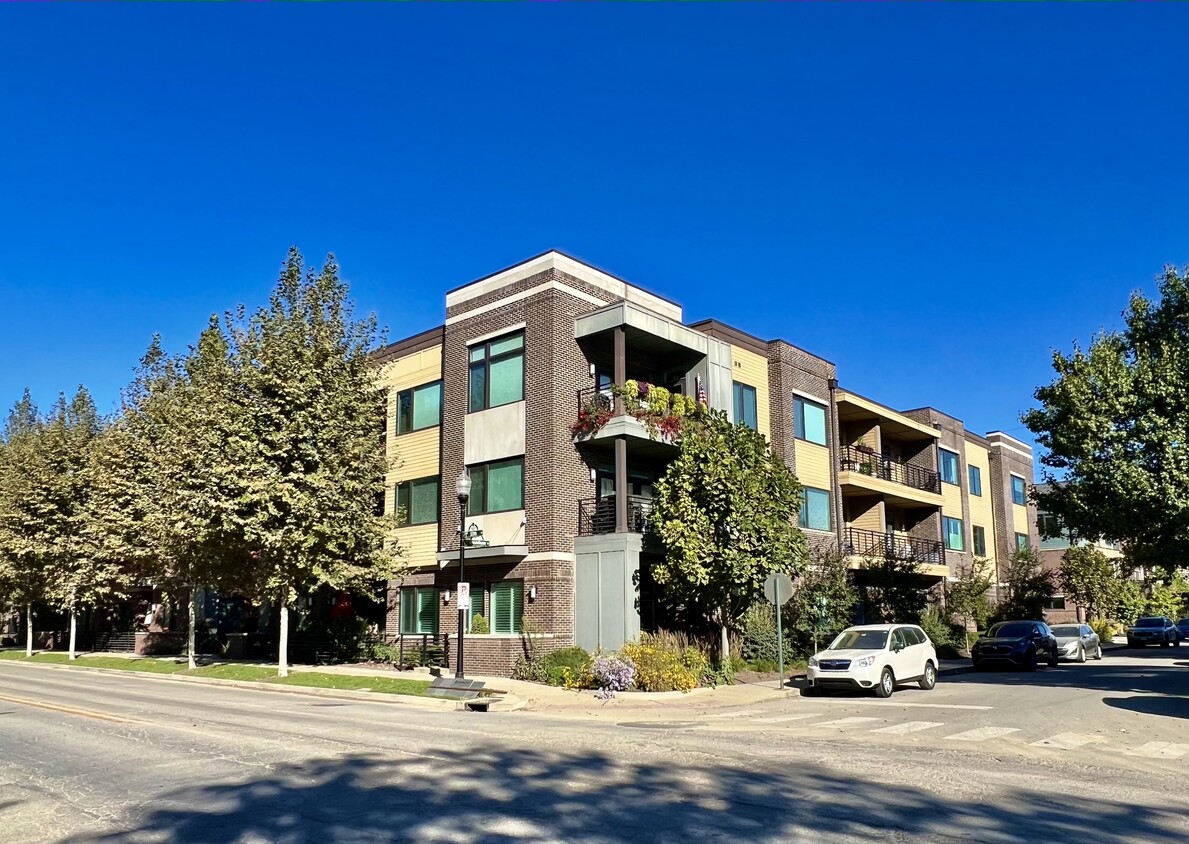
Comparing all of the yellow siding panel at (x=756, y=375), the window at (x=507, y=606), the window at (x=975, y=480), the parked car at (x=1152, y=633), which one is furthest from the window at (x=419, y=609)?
the parked car at (x=1152, y=633)

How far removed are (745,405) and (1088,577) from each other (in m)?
27.2

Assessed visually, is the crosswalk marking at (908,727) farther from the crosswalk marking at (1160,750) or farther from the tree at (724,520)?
the tree at (724,520)

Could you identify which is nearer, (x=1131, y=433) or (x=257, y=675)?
(x=1131, y=433)

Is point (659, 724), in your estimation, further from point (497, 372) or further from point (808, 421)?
point (808, 421)

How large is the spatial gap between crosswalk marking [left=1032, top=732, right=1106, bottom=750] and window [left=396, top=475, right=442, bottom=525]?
66.2 feet

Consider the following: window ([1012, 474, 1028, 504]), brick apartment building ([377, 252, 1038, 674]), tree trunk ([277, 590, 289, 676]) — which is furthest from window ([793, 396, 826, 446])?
window ([1012, 474, 1028, 504])

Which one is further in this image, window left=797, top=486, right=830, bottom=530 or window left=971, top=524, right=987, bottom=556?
window left=971, top=524, right=987, bottom=556

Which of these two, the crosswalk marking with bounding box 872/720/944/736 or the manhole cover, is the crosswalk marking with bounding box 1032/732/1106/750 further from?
the manhole cover

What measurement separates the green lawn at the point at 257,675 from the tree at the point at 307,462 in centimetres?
90

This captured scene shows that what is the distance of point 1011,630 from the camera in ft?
99.9

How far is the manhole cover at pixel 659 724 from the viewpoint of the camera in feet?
50.2

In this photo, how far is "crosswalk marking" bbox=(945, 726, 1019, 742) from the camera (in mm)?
13328

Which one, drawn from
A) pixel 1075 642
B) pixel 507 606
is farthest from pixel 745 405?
pixel 1075 642

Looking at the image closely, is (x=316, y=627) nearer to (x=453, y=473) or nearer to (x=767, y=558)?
(x=453, y=473)
